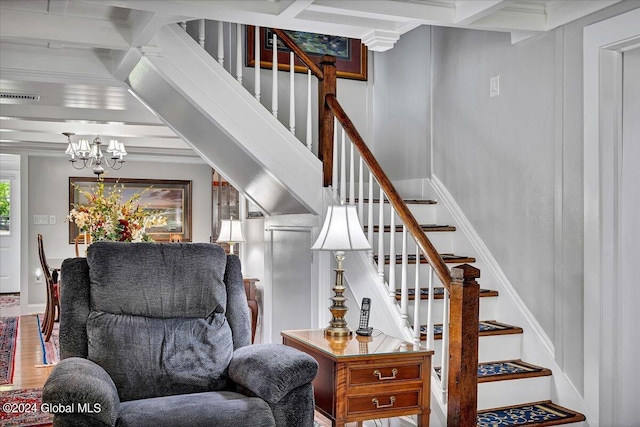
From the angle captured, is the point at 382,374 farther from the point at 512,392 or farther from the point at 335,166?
the point at 335,166

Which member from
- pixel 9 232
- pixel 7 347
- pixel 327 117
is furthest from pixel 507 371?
pixel 9 232

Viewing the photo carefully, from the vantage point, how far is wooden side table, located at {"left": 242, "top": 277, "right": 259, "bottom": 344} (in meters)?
5.80

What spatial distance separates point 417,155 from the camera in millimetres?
5082

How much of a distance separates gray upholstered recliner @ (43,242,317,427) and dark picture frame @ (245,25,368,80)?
219 centimetres

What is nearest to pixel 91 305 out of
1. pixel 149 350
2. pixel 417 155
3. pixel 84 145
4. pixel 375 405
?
pixel 149 350

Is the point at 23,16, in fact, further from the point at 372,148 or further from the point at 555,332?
the point at 555,332

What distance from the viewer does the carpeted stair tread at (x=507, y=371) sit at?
346 centimetres

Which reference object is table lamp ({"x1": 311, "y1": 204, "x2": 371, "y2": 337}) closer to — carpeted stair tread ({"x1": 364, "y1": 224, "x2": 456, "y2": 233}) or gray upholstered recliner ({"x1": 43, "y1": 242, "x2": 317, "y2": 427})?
gray upholstered recliner ({"x1": 43, "y1": 242, "x2": 317, "y2": 427})

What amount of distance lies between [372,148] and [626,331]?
109 inches

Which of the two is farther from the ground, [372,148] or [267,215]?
[372,148]

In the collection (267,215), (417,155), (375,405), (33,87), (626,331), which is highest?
(33,87)

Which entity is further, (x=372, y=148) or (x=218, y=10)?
(x=372, y=148)

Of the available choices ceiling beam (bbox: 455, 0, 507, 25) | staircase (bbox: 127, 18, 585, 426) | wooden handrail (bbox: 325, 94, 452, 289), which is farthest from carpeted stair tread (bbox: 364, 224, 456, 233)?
ceiling beam (bbox: 455, 0, 507, 25)

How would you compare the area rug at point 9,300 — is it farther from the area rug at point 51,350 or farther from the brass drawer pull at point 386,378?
the brass drawer pull at point 386,378
